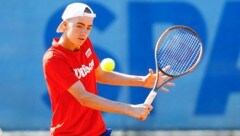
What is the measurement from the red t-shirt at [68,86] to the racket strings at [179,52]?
Result: 51 centimetres

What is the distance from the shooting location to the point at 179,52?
158 inches

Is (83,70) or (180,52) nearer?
(83,70)

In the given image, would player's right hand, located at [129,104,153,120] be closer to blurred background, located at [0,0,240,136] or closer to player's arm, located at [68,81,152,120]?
player's arm, located at [68,81,152,120]

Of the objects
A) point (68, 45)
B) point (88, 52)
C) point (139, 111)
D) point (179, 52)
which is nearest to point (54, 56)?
point (68, 45)

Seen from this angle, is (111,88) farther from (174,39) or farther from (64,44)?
(64,44)

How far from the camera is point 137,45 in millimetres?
5316

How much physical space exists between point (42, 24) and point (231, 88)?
1719mm

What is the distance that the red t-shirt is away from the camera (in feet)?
10.9

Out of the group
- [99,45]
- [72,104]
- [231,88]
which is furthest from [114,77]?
[231,88]

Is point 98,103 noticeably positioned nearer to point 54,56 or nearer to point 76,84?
point 76,84

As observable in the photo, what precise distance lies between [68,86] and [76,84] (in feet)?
0.14

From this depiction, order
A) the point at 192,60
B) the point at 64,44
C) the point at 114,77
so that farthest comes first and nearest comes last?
1. the point at 192,60
2. the point at 114,77
3. the point at 64,44

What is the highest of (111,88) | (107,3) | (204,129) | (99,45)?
(107,3)

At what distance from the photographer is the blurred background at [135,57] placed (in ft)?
17.4
